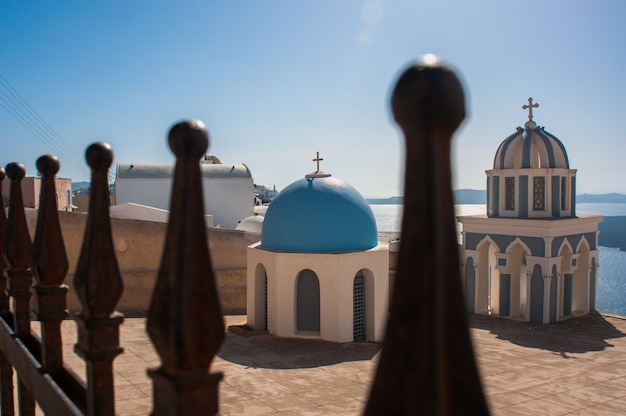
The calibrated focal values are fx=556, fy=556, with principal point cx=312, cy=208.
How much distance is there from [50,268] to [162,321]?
127cm

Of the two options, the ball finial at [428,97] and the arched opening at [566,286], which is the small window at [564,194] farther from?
the ball finial at [428,97]

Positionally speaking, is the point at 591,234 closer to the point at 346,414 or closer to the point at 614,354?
the point at 614,354

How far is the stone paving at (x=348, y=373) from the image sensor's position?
299 inches

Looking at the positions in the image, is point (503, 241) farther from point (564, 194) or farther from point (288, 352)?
point (288, 352)

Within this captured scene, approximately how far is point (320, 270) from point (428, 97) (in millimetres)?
10854

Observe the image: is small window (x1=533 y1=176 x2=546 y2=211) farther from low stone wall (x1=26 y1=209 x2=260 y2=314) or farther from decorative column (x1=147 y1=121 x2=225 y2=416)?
decorative column (x1=147 y1=121 x2=225 y2=416)

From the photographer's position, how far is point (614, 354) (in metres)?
11.8

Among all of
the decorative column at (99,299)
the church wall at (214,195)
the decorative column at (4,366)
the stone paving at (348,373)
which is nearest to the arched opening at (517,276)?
the stone paving at (348,373)

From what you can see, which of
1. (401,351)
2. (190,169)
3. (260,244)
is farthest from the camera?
(260,244)

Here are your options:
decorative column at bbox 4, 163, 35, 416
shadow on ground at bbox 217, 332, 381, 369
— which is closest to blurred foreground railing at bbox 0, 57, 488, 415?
decorative column at bbox 4, 163, 35, 416

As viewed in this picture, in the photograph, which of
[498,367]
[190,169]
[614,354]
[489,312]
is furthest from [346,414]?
[489,312]

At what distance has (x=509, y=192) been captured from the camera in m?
16.5

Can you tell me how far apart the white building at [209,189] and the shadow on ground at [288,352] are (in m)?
15.1

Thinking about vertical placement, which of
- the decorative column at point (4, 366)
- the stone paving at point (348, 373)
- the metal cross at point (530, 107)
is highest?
the metal cross at point (530, 107)
